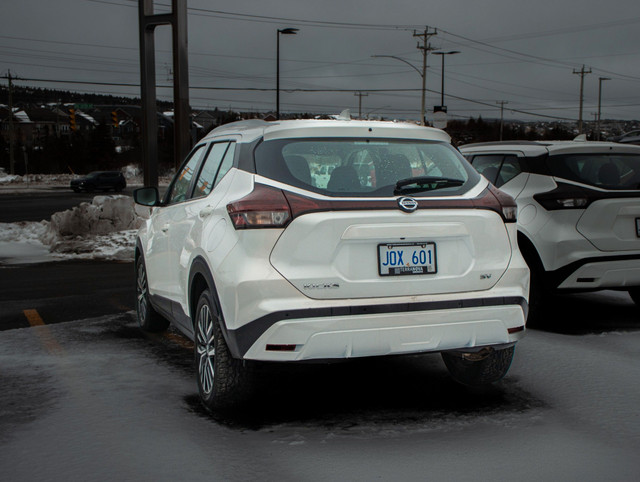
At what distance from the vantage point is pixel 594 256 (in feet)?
22.1

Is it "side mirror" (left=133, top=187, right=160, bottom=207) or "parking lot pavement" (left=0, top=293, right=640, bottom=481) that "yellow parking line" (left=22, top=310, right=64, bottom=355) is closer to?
"parking lot pavement" (left=0, top=293, right=640, bottom=481)

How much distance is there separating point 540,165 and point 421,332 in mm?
3601

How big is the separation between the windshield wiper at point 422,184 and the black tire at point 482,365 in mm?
1107

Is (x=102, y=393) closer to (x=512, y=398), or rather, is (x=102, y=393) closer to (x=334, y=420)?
(x=334, y=420)

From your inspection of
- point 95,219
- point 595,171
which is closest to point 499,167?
point 595,171

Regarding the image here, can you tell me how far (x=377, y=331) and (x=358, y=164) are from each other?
40.8 inches

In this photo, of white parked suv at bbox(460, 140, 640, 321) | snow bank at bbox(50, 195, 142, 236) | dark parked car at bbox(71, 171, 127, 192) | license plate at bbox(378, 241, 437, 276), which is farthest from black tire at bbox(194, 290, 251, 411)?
dark parked car at bbox(71, 171, 127, 192)

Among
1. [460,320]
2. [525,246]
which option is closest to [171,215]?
[460,320]

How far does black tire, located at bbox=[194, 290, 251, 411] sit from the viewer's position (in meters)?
4.36

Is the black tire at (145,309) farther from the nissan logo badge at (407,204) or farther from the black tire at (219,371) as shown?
the nissan logo badge at (407,204)

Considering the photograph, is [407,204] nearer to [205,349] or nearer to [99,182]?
[205,349]

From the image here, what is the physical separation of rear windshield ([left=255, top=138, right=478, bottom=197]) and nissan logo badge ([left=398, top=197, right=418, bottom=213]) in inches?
3.6

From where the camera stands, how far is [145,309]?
700cm

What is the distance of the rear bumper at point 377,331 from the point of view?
394cm
